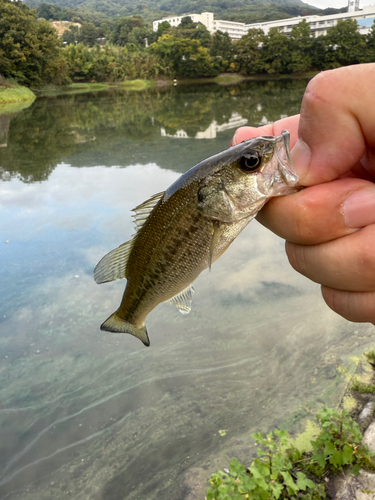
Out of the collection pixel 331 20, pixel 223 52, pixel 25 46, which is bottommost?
pixel 223 52

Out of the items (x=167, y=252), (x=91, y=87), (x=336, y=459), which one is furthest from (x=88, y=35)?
(x=336, y=459)

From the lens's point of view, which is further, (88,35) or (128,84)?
(88,35)

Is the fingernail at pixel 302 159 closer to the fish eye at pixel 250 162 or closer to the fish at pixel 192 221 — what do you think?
the fish at pixel 192 221

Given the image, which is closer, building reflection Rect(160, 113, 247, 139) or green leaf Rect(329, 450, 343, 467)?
green leaf Rect(329, 450, 343, 467)

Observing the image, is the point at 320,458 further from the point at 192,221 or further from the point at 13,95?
the point at 13,95

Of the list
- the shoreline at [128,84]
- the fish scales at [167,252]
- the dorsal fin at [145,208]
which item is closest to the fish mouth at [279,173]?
the fish scales at [167,252]

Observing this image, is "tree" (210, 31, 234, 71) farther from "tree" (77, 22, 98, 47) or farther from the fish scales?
"tree" (77, 22, 98, 47)

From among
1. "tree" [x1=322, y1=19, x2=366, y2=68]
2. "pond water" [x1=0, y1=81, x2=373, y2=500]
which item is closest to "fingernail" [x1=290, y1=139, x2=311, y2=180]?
"pond water" [x1=0, y1=81, x2=373, y2=500]
